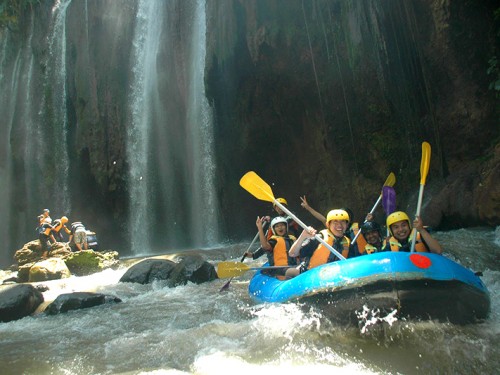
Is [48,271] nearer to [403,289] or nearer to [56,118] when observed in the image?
[403,289]

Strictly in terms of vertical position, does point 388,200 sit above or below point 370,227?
above

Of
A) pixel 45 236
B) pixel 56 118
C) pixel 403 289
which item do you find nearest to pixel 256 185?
pixel 403 289

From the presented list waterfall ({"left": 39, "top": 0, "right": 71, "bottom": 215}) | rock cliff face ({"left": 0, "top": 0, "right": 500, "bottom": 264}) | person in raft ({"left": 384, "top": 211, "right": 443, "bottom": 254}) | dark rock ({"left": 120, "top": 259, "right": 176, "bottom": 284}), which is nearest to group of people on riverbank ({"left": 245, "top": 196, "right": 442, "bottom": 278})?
person in raft ({"left": 384, "top": 211, "right": 443, "bottom": 254})

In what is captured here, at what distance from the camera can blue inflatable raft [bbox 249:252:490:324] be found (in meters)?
3.51

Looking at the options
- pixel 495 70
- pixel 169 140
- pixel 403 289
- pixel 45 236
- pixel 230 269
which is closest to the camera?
pixel 403 289

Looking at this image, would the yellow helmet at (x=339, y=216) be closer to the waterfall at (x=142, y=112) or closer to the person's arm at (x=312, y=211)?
the person's arm at (x=312, y=211)

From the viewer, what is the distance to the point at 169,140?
16.1 metres

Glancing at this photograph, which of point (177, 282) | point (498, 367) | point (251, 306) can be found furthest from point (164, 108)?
point (498, 367)

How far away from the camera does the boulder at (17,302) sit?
575 cm

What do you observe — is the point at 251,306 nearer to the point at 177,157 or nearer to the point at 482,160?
the point at 482,160

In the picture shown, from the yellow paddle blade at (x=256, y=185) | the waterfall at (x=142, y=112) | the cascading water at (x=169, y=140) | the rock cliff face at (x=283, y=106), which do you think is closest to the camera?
the yellow paddle blade at (x=256, y=185)

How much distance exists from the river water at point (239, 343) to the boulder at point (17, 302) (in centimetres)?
34

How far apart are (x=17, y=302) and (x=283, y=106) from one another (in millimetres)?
9241

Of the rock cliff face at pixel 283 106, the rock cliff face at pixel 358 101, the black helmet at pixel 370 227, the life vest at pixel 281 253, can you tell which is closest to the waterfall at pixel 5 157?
the rock cliff face at pixel 283 106
